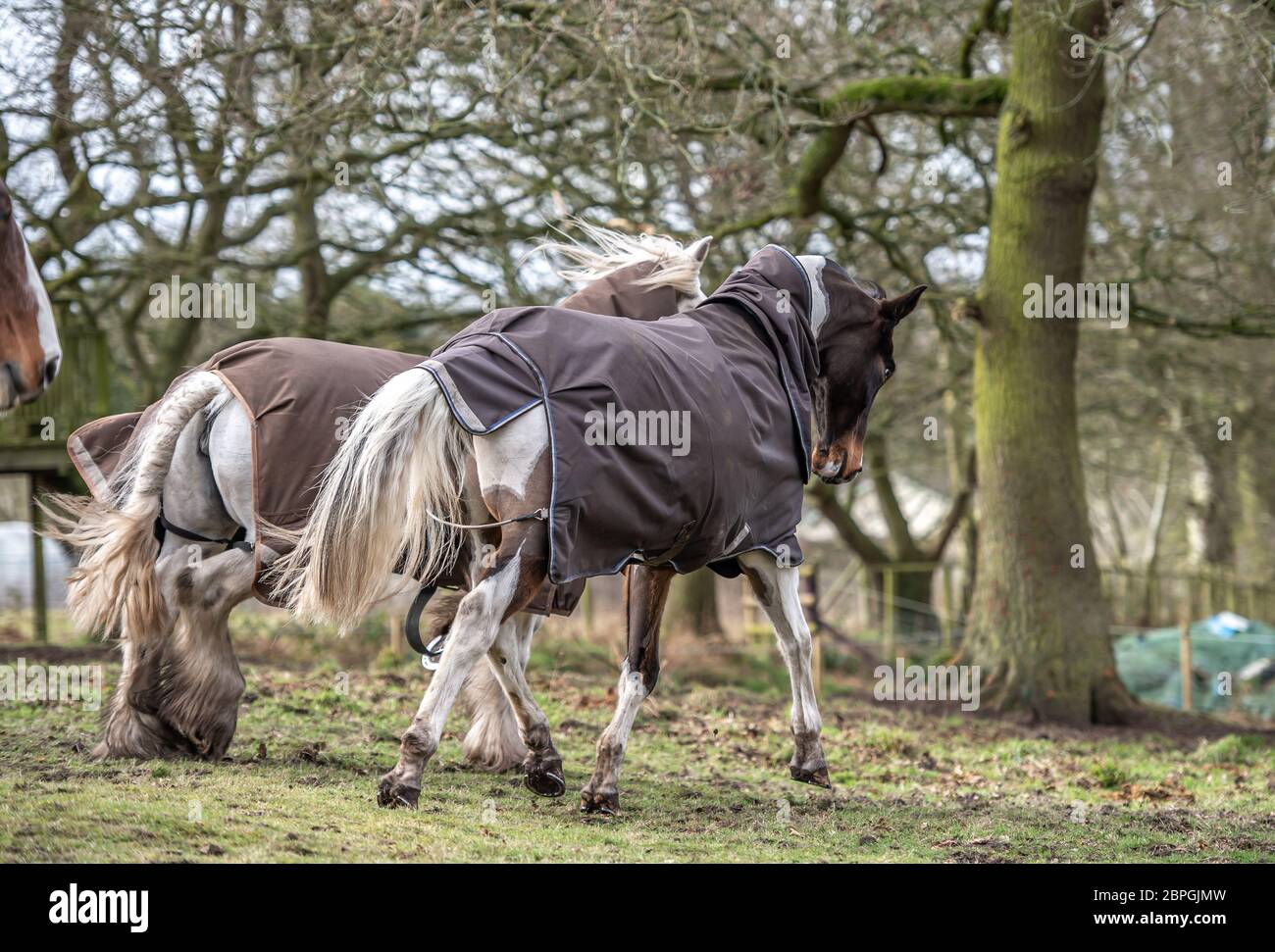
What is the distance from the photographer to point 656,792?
5.77 metres

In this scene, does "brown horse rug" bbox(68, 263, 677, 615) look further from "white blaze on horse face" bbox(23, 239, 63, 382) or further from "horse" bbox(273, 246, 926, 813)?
"white blaze on horse face" bbox(23, 239, 63, 382)

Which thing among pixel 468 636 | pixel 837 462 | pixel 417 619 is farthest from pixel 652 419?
pixel 837 462

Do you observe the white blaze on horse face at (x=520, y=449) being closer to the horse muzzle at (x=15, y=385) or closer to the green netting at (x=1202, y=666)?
the horse muzzle at (x=15, y=385)

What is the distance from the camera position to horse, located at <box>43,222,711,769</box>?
5406mm

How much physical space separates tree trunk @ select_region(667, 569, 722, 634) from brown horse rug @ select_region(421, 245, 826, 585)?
666 cm

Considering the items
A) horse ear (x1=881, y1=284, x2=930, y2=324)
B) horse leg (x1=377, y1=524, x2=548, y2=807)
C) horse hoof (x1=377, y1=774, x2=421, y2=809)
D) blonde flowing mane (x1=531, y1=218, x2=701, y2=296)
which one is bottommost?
horse hoof (x1=377, y1=774, x2=421, y2=809)

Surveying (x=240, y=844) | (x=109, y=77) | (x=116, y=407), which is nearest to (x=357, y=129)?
(x=109, y=77)

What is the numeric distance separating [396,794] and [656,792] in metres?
1.62

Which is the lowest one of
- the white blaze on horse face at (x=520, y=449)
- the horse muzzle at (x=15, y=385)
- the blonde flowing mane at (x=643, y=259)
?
the white blaze on horse face at (x=520, y=449)

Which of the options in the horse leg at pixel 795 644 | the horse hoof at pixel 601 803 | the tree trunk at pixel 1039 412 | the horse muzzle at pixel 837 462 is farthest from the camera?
the tree trunk at pixel 1039 412

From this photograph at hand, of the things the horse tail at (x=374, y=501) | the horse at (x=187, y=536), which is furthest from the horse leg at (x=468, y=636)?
the horse at (x=187, y=536)

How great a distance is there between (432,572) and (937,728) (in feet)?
15.9

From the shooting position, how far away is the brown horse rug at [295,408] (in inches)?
208

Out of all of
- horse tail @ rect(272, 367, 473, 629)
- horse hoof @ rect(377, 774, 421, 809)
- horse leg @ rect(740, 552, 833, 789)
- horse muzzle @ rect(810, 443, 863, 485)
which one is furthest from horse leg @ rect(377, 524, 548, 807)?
horse muzzle @ rect(810, 443, 863, 485)
